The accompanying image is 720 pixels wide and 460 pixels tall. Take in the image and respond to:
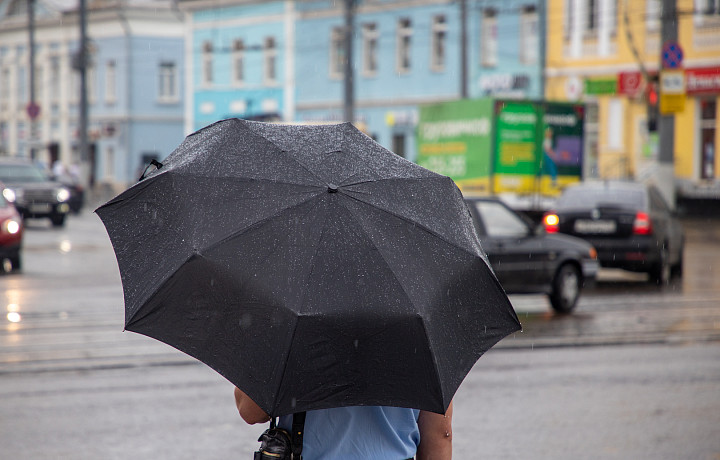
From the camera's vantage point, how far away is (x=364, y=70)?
49406 mm

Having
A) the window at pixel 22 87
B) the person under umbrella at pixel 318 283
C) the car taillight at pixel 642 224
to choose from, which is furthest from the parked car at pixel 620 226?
the window at pixel 22 87

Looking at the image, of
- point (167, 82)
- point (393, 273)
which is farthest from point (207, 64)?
point (393, 273)

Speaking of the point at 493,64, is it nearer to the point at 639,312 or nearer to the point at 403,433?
the point at 639,312

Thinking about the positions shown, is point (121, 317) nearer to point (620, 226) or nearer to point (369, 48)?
point (620, 226)

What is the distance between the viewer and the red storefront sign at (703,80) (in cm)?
3694

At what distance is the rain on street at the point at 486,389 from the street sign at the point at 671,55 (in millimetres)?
10401

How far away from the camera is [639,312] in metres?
13.9

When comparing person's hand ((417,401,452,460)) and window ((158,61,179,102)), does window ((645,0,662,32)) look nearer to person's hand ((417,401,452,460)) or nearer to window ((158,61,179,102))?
window ((158,61,179,102))

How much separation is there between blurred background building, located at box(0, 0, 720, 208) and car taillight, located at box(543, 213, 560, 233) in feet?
25.3

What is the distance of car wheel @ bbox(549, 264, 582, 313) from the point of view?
540 inches

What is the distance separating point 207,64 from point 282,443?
5519cm

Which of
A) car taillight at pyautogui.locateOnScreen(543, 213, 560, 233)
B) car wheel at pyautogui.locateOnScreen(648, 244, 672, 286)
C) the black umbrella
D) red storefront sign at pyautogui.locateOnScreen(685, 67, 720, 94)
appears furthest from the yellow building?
the black umbrella

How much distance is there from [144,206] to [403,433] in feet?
3.07

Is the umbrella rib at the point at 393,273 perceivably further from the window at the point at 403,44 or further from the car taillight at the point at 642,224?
the window at the point at 403,44
